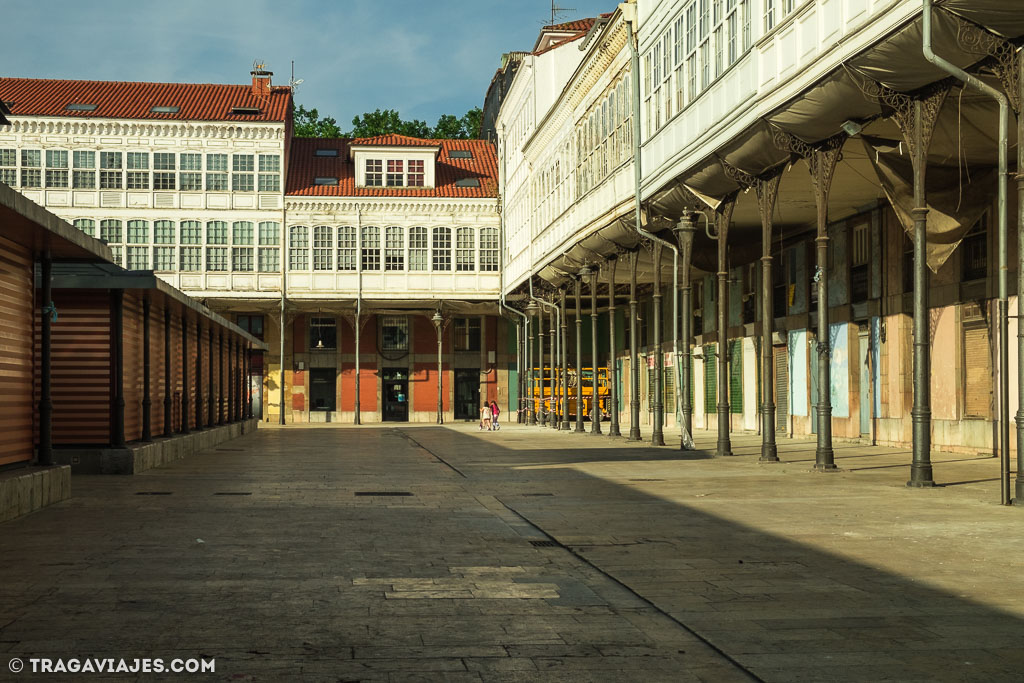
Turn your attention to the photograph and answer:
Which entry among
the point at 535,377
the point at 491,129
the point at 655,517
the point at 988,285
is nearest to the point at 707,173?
the point at 988,285

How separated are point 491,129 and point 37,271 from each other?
48.1 m

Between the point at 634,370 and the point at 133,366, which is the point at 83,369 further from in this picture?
the point at 634,370

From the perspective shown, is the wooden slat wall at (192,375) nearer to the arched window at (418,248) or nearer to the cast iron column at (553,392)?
the cast iron column at (553,392)

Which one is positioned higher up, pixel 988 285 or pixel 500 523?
pixel 988 285

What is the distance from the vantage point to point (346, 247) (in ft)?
182

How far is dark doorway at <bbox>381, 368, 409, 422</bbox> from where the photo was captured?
190 ft

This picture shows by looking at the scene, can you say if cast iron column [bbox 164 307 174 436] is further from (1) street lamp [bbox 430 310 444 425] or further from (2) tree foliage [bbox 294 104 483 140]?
(2) tree foliage [bbox 294 104 483 140]

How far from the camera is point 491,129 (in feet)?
216

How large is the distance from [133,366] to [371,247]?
33.8m

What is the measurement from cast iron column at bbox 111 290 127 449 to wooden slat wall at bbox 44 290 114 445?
0.11 m

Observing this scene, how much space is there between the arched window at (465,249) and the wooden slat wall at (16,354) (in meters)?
40.7

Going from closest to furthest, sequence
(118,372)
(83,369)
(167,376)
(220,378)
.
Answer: (118,372) → (83,369) → (167,376) → (220,378)

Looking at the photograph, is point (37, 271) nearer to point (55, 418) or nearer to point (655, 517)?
point (55, 418)

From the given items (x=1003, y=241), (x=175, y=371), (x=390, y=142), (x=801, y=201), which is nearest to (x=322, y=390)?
(x=390, y=142)
